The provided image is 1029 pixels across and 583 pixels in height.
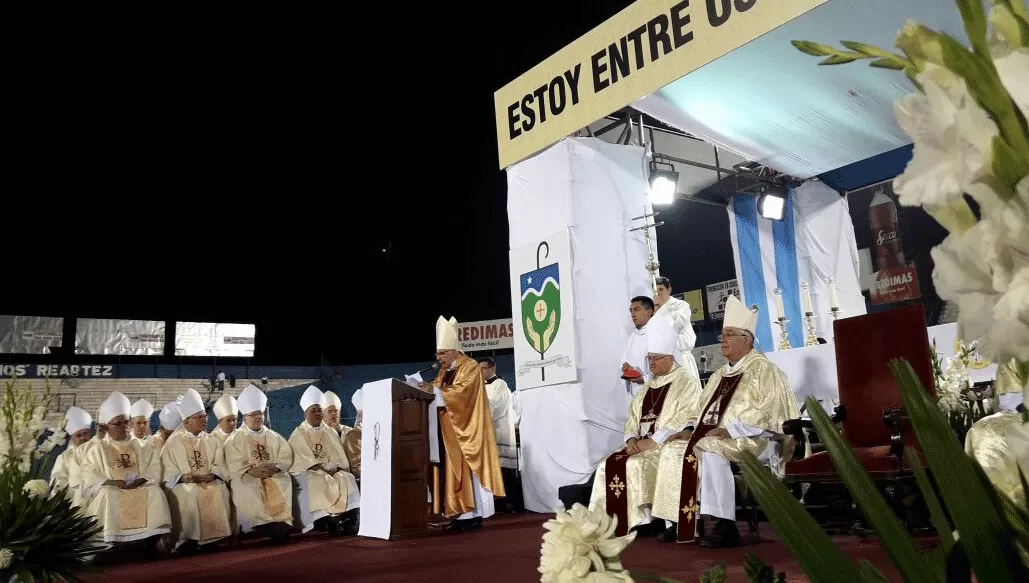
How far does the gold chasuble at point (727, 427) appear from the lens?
4.85 metres

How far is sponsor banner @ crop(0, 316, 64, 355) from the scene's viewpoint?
19594mm

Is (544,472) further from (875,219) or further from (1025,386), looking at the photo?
(1025,386)

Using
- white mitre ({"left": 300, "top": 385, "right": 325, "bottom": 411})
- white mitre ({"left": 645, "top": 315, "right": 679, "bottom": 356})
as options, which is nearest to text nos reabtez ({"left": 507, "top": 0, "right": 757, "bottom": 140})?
white mitre ({"left": 645, "top": 315, "right": 679, "bottom": 356})

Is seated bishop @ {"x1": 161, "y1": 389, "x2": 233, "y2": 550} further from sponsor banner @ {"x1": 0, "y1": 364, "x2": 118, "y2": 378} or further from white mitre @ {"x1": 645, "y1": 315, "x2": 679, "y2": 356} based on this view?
sponsor banner @ {"x1": 0, "y1": 364, "x2": 118, "y2": 378}

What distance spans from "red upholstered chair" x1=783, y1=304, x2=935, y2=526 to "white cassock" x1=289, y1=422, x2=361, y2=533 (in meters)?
4.89

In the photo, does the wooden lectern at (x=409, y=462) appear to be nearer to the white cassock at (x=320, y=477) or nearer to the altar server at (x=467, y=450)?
the altar server at (x=467, y=450)

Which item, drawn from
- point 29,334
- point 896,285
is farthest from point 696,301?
point 29,334

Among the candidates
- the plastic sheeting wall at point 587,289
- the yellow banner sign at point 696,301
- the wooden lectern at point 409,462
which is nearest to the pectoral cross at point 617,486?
the plastic sheeting wall at point 587,289

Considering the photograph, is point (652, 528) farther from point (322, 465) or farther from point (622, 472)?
point (322, 465)

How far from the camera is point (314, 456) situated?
828 centimetres

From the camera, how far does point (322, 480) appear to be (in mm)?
8117

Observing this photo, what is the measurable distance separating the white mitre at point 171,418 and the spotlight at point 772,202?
269 inches

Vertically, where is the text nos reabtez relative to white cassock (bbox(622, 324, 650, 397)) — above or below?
above

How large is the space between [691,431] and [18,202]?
19.0 m
